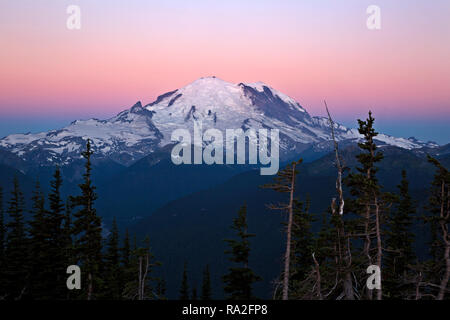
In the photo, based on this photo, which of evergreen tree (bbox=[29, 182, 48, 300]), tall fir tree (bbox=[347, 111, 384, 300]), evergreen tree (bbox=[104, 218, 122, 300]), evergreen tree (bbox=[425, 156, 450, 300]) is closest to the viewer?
evergreen tree (bbox=[425, 156, 450, 300])

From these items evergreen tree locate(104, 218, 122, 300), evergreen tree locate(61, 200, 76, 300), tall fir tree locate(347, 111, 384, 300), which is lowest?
evergreen tree locate(104, 218, 122, 300)

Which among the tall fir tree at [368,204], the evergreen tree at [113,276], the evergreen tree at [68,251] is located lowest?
the evergreen tree at [113,276]

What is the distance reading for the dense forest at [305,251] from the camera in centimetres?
2377

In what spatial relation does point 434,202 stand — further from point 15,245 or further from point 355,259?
point 15,245

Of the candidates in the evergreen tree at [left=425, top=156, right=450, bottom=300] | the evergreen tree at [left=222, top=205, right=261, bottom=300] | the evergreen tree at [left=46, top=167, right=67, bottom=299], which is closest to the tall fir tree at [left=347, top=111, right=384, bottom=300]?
the evergreen tree at [left=425, top=156, right=450, bottom=300]

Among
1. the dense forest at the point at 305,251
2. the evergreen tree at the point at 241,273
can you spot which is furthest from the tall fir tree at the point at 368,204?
the evergreen tree at the point at 241,273

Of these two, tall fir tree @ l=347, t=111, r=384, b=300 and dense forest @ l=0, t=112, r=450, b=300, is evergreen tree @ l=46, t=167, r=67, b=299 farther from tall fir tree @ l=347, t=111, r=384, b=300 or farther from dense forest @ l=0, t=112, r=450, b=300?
tall fir tree @ l=347, t=111, r=384, b=300

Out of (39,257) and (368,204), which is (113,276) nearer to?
(39,257)

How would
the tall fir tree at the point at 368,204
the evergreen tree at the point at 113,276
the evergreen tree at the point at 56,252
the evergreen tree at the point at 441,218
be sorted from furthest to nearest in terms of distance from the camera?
the evergreen tree at the point at 56,252
the evergreen tree at the point at 113,276
the tall fir tree at the point at 368,204
the evergreen tree at the point at 441,218

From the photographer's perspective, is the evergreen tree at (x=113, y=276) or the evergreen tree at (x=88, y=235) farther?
the evergreen tree at (x=113, y=276)

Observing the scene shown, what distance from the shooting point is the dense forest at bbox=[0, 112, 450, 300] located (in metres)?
23.8

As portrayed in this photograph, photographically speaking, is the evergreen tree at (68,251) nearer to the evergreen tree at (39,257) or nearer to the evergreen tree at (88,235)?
the evergreen tree at (88,235)
